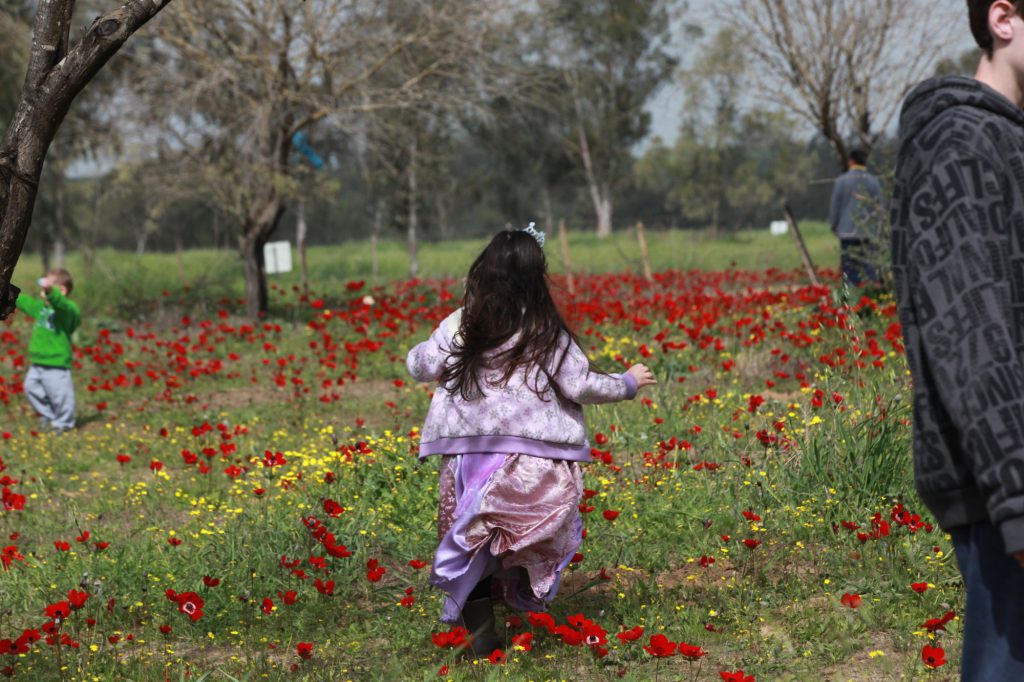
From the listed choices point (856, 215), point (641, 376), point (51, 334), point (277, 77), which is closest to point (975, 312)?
point (641, 376)

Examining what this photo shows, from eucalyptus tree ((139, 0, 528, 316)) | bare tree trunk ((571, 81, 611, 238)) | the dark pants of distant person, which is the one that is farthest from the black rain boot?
bare tree trunk ((571, 81, 611, 238))

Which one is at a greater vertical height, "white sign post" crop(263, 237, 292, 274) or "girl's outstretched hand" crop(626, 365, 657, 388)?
"white sign post" crop(263, 237, 292, 274)

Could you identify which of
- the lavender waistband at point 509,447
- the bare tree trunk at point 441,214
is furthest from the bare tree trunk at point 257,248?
the bare tree trunk at point 441,214

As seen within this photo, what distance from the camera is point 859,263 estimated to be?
11508mm

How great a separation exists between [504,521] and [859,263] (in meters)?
8.76

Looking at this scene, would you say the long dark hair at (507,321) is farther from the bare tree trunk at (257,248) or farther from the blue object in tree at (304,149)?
the blue object in tree at (304,149)

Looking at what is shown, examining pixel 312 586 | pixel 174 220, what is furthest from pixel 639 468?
pixel 174 220

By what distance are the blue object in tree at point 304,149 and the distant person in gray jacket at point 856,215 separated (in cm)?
757

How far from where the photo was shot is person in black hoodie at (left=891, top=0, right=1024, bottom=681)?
163 cm

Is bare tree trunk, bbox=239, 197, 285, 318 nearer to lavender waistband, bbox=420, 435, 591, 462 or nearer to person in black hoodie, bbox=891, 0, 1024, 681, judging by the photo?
lavender waistband, bbox=420, 435, 591, 462

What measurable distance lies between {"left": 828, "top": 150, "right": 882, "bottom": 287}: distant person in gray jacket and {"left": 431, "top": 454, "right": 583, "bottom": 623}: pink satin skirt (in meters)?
7.82

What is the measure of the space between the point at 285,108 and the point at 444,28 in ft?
8.03

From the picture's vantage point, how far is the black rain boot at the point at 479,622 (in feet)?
12.4

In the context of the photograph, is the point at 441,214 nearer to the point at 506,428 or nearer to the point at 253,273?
the point at 253,273
